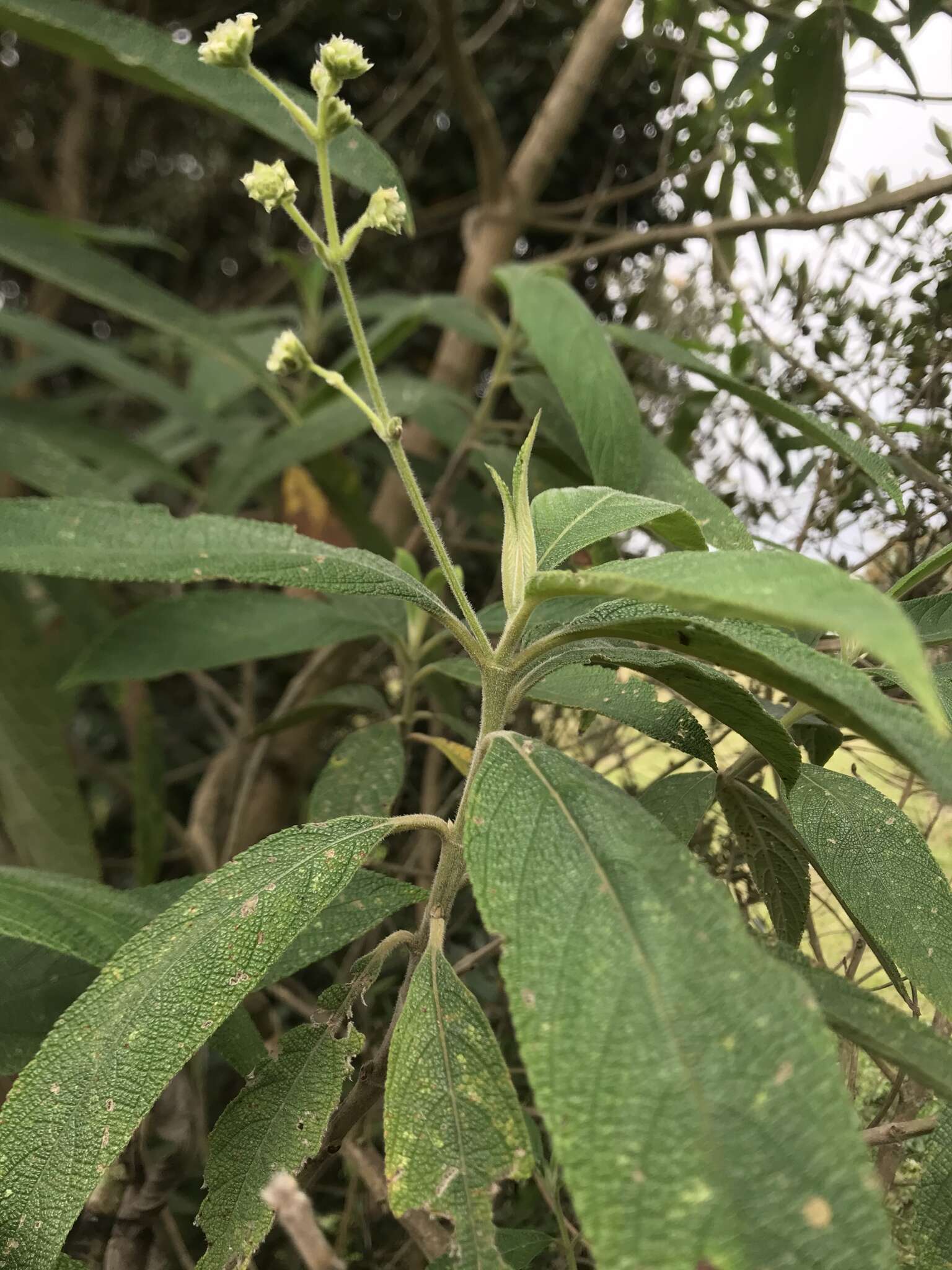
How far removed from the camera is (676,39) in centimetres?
99

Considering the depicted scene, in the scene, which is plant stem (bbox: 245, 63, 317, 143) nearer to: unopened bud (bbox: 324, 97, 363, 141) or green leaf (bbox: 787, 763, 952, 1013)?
unopened bud (bbox: 324, 97, 363, 141)

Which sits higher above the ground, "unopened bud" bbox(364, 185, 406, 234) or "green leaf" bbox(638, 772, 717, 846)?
"unopened bud" bbox(364, 185, 406, 234)

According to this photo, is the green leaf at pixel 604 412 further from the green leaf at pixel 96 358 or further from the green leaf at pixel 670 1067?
the green leaf at pixel 96 358

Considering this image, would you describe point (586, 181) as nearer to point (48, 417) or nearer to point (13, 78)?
point (48, 417)

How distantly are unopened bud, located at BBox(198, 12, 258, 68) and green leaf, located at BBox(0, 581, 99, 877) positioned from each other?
1.70 ft

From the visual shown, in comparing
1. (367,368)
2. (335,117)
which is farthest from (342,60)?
(367,368)

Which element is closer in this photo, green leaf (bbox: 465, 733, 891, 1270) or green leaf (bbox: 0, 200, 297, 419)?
green leaf (bbox: 465, 733, 891, 1270)

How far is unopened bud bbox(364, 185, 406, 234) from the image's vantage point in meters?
0.43

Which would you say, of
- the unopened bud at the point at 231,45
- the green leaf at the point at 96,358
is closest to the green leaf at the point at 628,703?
the unopened bud at the point at 231,45

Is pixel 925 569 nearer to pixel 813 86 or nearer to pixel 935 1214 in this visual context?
pixel 935 1214

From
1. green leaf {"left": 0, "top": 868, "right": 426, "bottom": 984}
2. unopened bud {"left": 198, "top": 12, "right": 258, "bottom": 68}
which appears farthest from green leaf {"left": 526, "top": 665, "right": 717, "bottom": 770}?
unopened bud {"left": 198, "top": 12, "right": 258, "bottom": 68}

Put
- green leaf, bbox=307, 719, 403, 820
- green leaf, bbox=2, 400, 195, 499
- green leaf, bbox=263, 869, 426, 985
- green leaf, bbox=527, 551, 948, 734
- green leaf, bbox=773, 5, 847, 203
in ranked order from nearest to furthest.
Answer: green leaf, bbox=527, 551, 948, 734
green leaf, bbox=263, 869, 426, 985
green leaf, bbox=307, 719, 403, 820
green leaf, bbox=773, 5, 847, 203
green leaf, bbox=2, 400, 195, 499

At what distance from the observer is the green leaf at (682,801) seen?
40 centimetres

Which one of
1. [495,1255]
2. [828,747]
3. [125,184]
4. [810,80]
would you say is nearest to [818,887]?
[828,747]
